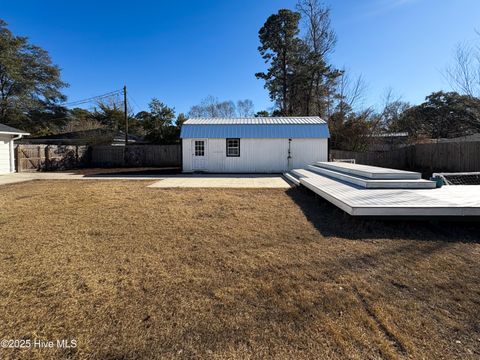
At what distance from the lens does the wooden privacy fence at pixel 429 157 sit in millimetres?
12844

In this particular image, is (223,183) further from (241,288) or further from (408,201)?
(241,288)

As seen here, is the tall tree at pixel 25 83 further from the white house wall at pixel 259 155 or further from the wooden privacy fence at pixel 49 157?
the white house wall at pixel 259 155

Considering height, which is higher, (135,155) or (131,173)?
(135,155)

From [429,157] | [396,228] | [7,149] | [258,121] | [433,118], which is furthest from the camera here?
[433,118]

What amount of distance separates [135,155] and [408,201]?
19161mm

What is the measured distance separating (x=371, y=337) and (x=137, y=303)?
2.05m

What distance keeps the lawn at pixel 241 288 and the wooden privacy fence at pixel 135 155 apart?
15.4 metres

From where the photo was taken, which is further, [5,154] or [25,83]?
[25,83]

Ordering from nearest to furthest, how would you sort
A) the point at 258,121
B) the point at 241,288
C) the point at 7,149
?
the point at 241,288, the point at 7,149, the point at 258,121

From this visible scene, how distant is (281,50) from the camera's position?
80.8 ft

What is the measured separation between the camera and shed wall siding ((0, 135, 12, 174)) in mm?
14253

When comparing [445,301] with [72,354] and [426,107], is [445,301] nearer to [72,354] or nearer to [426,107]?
[72,354]

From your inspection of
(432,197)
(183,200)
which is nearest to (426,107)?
(432,197)

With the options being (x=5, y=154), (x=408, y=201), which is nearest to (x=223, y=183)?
(x=408, y=201)
